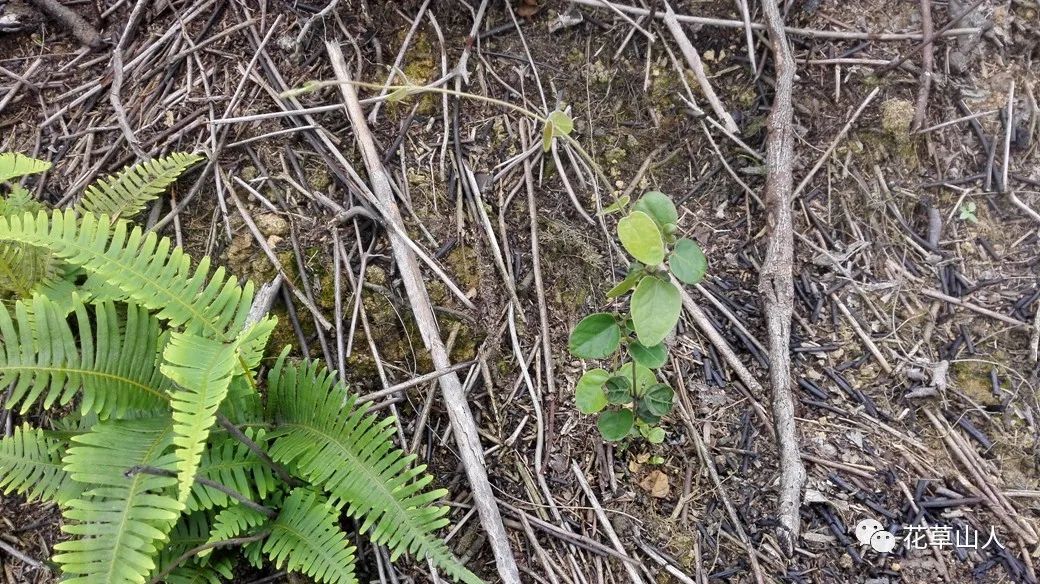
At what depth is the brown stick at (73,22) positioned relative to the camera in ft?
8.69

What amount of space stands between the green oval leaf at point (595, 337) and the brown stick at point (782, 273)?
0.78 m

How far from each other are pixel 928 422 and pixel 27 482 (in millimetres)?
3101

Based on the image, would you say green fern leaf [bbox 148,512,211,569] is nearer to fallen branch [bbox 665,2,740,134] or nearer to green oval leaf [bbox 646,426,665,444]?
green oval leaf [bbox 646,426,665,444]

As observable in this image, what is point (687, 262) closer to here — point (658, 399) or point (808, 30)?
point (658, 399)


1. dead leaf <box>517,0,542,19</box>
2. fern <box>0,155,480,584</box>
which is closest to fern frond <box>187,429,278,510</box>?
fern <box>0,155,480,584</box>

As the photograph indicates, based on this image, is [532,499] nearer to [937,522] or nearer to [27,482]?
[937,522]

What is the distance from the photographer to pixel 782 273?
8.04ft

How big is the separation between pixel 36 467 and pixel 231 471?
0.59 meters

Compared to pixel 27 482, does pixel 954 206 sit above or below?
below

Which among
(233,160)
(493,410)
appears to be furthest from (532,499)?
(233,160)

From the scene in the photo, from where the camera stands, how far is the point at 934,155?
2.67m

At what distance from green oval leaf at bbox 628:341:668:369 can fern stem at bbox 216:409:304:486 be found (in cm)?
119

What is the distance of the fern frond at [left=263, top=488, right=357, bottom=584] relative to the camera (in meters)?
1.96

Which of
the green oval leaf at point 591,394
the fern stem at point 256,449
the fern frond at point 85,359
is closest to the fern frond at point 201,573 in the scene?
the fern stem at point 256,449
